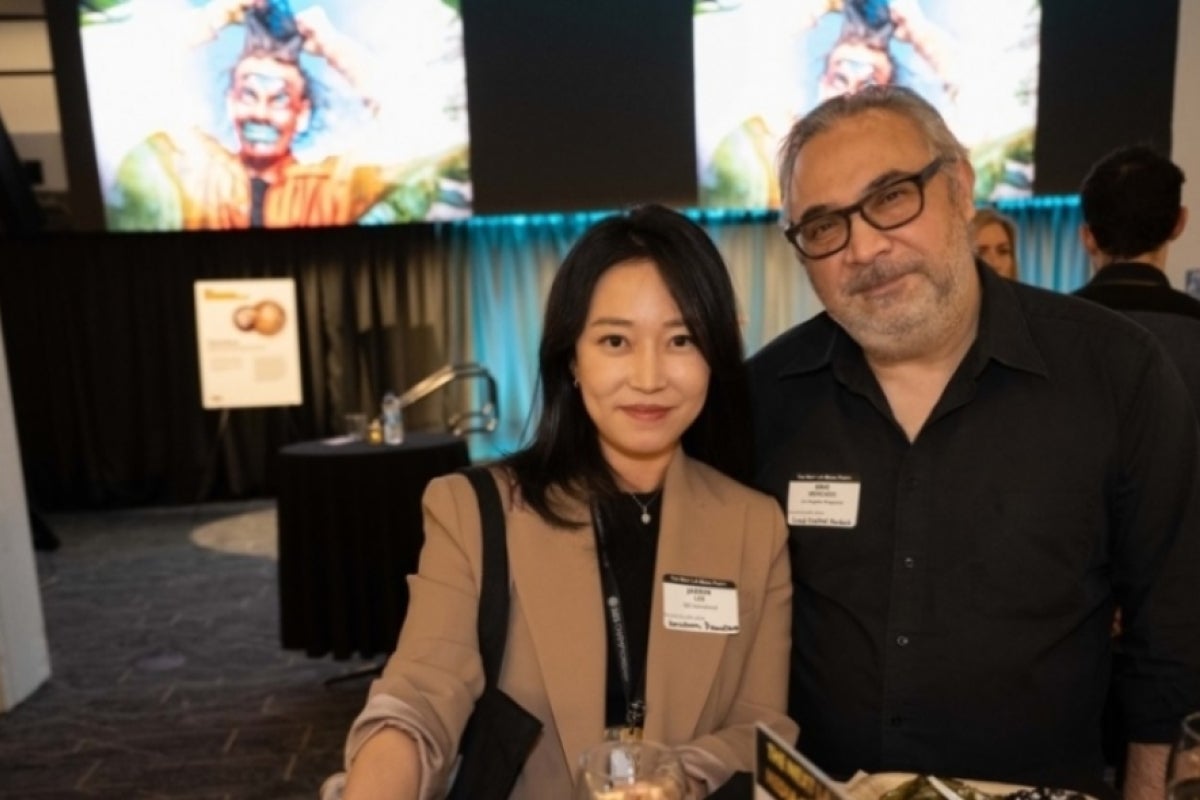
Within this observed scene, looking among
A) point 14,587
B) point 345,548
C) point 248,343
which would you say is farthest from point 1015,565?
point 248,343

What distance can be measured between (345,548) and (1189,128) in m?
3.85

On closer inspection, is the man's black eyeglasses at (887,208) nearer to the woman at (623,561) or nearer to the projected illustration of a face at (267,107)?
the woman at (623,561)

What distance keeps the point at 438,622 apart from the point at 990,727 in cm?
89

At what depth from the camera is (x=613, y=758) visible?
87cm

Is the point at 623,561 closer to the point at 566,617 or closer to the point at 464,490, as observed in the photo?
the point at 566,617

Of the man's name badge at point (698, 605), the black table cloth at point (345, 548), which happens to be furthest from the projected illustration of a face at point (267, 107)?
the man's name badge at point (698, 605)

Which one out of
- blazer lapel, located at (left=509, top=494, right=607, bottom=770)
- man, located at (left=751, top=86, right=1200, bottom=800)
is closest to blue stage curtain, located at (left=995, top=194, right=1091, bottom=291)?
man, located at (left=751, top=86, right=1200, bottom=800)

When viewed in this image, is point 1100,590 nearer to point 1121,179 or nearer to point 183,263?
point 1121,179

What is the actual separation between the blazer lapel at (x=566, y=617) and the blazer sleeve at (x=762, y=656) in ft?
0.52

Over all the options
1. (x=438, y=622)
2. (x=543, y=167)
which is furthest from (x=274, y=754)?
(x=543, y=167)

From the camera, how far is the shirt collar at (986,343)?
154cm

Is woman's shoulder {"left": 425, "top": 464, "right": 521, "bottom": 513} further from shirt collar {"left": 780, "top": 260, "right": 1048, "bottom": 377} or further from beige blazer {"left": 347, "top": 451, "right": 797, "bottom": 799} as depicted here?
shirt collar {"left": 780, "top": 260, "right": 1048, "bottom": 377}

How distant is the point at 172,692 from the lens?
4082mm

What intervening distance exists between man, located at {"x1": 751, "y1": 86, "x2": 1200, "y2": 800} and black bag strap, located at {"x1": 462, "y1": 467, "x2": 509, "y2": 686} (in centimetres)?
52
